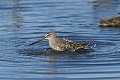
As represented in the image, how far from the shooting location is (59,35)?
63.8ft

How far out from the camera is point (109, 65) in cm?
1450

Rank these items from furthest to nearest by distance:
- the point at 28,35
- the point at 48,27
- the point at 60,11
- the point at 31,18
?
the point at 60,11 < the point at 31,18 < the point at 48,27 < the point at 28,35

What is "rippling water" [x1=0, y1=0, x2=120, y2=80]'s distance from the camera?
13922 millimetres

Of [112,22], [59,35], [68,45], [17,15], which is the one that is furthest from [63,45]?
→ [17,15]

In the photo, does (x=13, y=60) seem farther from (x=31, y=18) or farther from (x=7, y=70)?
(x=31, y=18)

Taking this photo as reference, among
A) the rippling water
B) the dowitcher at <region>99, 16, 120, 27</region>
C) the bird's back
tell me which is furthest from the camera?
the dowitcher at <region>99, 16, 120, 27</region>

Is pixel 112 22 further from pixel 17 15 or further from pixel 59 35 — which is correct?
pixel 17 15

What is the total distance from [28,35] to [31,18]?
376 cm

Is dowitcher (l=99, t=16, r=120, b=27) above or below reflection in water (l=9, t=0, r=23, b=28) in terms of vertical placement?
below

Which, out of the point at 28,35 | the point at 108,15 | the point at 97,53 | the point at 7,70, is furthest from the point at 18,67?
the point at 108,15

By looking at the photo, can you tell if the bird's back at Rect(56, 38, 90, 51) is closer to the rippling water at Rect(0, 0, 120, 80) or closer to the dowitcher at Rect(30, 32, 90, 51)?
the dowitcher at Rect(30, 32, 90, 51)

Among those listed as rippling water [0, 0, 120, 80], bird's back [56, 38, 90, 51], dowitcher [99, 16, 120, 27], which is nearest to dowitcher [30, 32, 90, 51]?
bird's back [56, 38, 90, 51]

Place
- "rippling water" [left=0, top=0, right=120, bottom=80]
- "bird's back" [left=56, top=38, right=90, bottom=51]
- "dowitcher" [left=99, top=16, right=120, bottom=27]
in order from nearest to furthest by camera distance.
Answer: "rippling water" [left=0, top=0, right=120, bottom=80] < "bird's back" [left=56, top=38, right=90, bottom=51] < "dowitcher" [left=99, top=16, right=120, bottom=27]

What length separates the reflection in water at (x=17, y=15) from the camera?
21.9 m
